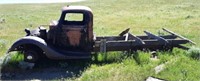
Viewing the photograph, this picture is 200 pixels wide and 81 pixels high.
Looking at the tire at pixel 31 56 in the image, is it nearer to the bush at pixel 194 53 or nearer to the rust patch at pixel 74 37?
the rust patch at pixel 74 37

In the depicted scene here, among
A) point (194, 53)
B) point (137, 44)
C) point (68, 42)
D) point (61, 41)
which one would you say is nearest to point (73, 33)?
point (68, 42)

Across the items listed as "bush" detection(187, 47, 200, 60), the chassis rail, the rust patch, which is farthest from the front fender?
"bush" detection(187, 47, 200, 60)

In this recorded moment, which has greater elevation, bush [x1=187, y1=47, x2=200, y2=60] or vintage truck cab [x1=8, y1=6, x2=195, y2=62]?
vintage truck cab [x1=8, y1=6, x2=195, y2=62]

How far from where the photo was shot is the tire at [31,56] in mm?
12695

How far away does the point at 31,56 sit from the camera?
12.7 m

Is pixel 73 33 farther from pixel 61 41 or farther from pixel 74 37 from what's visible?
pixel 61 41

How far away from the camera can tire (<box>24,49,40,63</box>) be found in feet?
41.7

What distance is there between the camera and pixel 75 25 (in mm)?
13109

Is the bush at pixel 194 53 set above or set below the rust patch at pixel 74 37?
below

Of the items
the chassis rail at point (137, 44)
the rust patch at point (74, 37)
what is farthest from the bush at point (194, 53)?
the rust patch at point (74, 37)

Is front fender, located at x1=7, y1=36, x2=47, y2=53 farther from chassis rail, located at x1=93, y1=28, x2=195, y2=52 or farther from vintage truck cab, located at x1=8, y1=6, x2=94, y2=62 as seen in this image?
chassis rail, located at x1=93, y1=28, x2=195, y2=52

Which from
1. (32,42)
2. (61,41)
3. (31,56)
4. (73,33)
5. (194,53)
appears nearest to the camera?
(32,42)

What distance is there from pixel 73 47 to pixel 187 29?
11132mm

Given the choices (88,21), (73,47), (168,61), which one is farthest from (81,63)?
(168,61)
